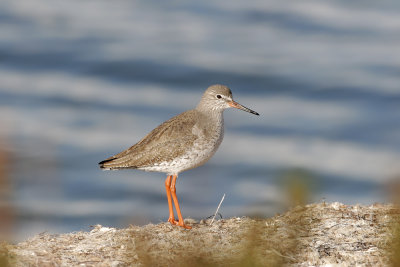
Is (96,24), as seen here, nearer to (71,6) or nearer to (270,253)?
(71,6)

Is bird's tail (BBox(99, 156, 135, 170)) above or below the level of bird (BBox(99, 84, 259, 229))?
below

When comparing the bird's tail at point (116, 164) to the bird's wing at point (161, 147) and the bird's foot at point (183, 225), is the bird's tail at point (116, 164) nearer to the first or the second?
the bird's wing at point (161, 147)

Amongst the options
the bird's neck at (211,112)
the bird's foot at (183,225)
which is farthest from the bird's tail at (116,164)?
the bird's neck at (211,112)

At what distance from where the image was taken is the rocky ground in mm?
5762

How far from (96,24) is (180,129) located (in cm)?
1498

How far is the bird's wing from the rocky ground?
100 cm

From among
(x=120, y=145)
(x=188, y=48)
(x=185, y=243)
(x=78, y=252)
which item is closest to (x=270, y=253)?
(x=185, y=243)

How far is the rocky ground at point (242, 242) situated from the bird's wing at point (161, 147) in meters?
1.00

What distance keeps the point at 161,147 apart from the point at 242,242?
7.58ft

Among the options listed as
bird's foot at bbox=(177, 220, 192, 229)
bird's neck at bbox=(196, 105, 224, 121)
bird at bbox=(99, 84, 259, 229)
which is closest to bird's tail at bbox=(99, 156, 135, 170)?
bird at bbox=(99, 84, 259, 229)

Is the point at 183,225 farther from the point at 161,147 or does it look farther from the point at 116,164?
the point at 116,164

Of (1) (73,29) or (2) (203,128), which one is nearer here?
(2) (203,128)

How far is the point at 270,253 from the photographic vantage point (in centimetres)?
544

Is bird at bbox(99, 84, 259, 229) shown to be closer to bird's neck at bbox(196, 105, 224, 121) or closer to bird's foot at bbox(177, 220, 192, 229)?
bird's neck at bbox(196, 105, 224, 121)
